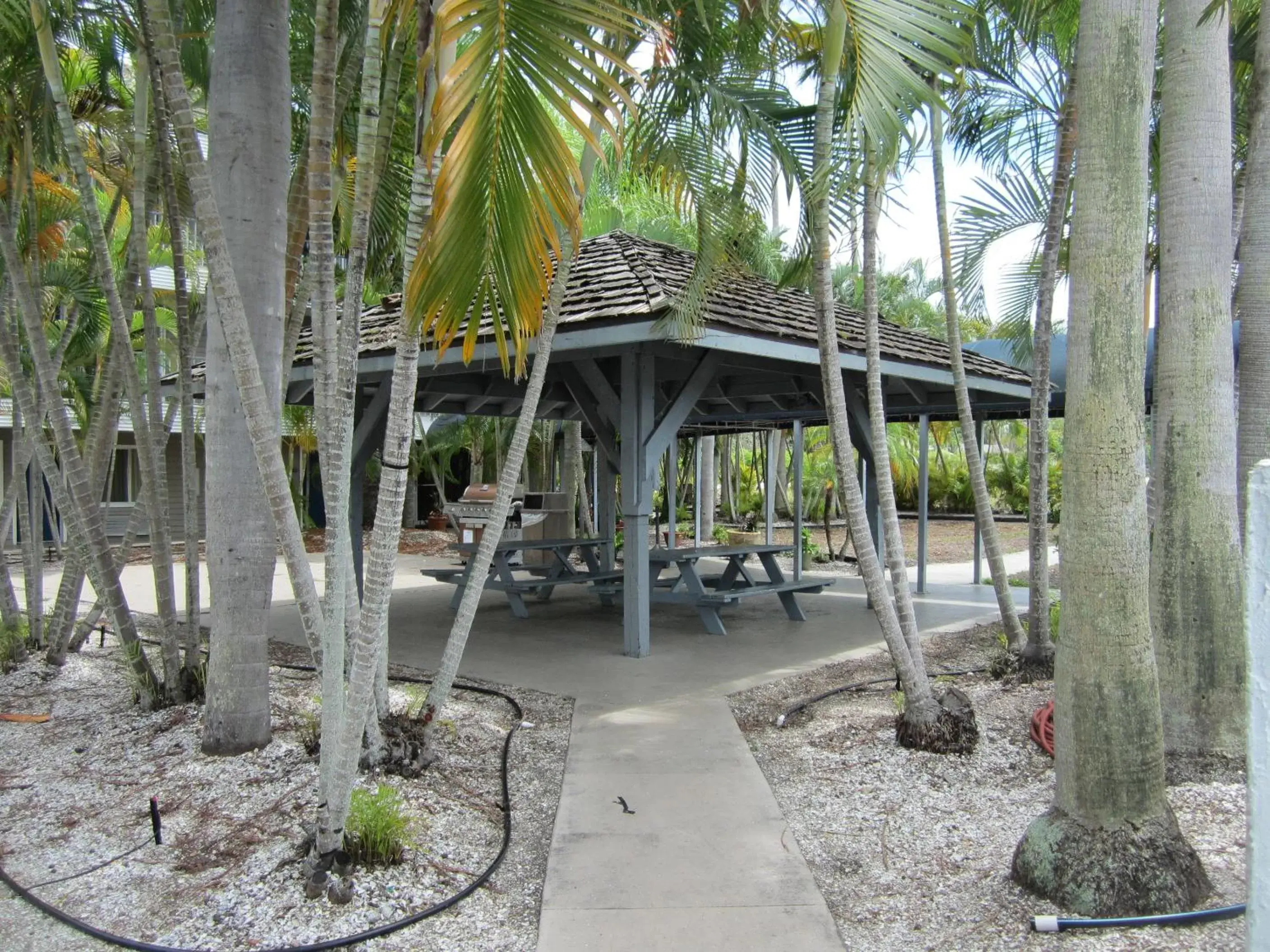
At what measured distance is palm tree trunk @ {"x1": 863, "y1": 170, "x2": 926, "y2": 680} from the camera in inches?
203

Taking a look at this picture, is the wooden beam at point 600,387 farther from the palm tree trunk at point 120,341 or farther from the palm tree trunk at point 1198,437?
the palm tree trunk at point 1198,437

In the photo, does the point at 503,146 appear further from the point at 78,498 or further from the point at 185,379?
the point at 78,498

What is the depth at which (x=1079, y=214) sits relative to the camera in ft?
10.7

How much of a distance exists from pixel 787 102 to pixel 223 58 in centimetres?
336

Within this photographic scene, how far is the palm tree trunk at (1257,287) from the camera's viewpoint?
4.57m

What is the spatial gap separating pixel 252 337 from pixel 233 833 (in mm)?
2336

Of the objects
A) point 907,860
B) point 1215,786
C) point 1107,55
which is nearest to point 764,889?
point 907,860

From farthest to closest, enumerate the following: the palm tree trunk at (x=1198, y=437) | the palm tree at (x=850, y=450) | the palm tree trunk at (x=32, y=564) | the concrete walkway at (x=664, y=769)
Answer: the palm tree trunk at (x=32, y=564)
the palm tree at (x=850, y=450)
the palm tree trunk at (x=1198, y=437)
the concrete walkway at (x=664, y=769)

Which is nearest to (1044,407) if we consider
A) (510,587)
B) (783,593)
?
(783,593)

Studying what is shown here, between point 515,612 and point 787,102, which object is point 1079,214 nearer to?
point 787,102

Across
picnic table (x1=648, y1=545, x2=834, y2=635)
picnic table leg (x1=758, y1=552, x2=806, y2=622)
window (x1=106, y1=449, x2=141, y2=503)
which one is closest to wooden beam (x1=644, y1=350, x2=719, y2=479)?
picnic table (x1=648, y1=545, x2=834, y2=635)

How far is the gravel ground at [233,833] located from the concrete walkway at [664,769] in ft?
0.63

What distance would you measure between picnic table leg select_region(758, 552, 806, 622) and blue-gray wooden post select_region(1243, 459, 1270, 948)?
8.29m

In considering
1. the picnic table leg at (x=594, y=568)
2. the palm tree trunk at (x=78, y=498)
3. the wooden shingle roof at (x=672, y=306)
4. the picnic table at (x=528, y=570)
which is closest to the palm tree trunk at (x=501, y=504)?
the wooden shingle roof at (x=672, y=306)
